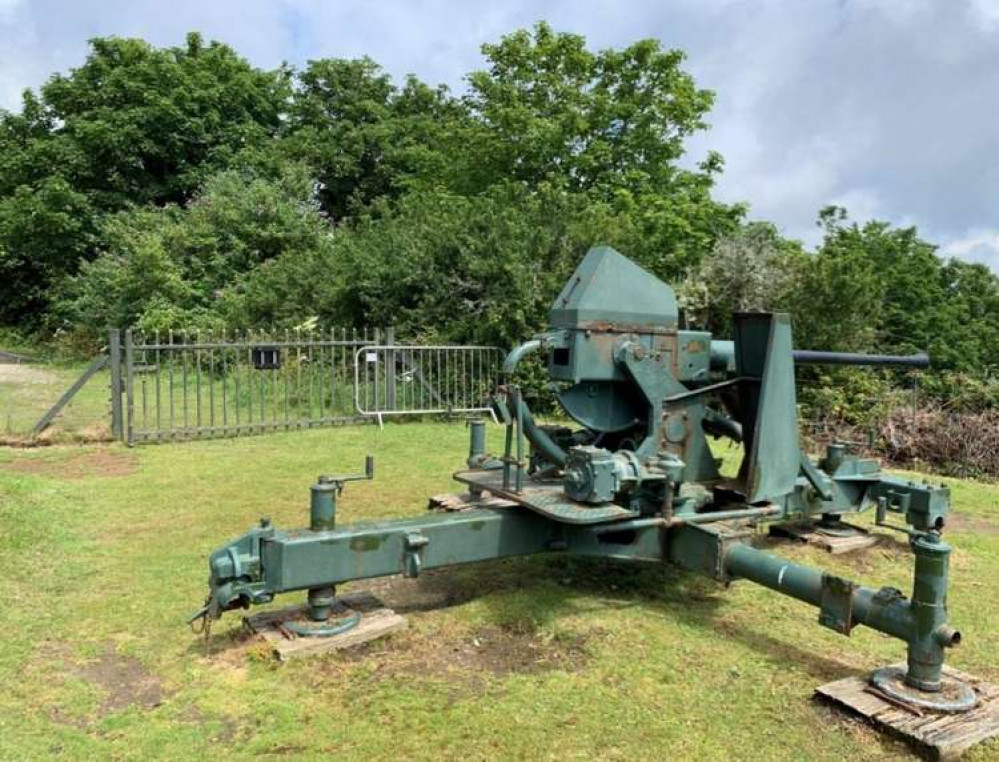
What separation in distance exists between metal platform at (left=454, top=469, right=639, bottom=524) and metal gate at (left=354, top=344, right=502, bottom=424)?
7932 mm

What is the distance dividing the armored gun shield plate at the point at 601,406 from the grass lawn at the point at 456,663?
3.53 ft

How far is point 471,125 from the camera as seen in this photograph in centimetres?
2480

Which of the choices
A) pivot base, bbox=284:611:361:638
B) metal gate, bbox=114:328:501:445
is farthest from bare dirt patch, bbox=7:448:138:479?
pivot base, bbox=284:611:361:638

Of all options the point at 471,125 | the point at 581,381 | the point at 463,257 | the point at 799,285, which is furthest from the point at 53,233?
the point at 581,381

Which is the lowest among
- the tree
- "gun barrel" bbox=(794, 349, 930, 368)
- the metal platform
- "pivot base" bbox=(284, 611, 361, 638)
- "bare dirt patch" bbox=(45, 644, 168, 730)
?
"bare dirt patch" bbox=(45, 644, 168, 730)

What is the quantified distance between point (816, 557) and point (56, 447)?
9.06m

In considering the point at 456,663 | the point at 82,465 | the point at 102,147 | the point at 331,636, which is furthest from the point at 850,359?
the point at 102,147

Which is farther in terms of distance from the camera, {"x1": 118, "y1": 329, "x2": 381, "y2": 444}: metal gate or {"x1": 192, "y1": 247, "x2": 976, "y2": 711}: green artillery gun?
{"x1": 118, "y1": 329, "x2": 381, "y2": 444}: metal gate

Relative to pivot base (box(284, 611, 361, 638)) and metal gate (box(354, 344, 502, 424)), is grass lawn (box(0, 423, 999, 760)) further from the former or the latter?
metal gate (box(354, 344, 502, 424))

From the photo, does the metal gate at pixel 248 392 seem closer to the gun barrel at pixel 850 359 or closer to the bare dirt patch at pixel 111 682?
the bare dirt patch at pixel 111 682

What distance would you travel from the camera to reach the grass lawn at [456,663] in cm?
335

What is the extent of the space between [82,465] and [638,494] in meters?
7.19

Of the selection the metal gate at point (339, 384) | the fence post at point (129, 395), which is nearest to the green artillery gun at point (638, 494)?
the fence post at point (129, 395)

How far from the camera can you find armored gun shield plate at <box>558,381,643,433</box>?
5.09 m
